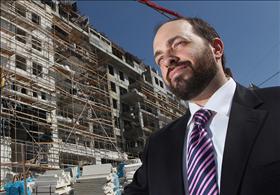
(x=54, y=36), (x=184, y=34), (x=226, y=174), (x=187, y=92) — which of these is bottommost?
(x=226, y=174)

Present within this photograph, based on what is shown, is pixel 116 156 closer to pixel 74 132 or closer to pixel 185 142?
pixel 74 132

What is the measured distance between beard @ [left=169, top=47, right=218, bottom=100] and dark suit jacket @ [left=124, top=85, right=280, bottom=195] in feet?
0.46

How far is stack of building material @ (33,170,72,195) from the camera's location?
11.5 m

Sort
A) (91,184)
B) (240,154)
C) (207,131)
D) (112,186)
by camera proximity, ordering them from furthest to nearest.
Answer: (112,186) → (91,184) → (207,131) → (240,154)

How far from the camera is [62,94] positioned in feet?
84.9

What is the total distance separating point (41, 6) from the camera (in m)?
27.5

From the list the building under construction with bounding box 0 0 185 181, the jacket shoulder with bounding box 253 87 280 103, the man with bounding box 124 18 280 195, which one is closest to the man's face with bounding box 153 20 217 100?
the man with bounding box 124 18 280 195

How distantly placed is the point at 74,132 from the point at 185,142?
24.5 meters

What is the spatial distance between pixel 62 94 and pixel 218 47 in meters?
25.2

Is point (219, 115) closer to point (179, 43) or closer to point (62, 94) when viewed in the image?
point (179, 43)

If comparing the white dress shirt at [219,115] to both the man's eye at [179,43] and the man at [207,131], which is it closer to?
the man at [207,131]

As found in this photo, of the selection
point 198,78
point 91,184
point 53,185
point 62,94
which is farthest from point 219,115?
point 62,94

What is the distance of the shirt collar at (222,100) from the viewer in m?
1.32

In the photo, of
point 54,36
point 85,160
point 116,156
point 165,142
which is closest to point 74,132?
point 85,160
